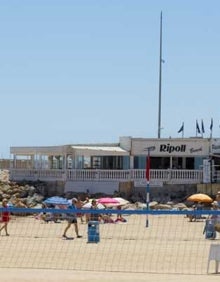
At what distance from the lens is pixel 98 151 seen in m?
52.8

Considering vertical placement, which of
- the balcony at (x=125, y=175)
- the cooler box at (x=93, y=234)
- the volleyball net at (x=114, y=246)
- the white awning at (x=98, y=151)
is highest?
the white awning at (x=98, y=151)

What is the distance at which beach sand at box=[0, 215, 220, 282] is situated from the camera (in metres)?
15.1

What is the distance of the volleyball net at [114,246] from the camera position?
1708 centimetres

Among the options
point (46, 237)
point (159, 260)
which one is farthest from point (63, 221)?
point (159, 260)

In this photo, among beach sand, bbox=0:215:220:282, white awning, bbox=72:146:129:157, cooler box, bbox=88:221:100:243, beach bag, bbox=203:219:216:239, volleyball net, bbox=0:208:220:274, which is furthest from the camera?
white awning, bbox=72:146:129:157

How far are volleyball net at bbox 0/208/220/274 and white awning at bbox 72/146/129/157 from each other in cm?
1792

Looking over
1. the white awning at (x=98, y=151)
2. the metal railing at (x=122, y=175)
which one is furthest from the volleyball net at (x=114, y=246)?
the white awning at (x=98, y=151)

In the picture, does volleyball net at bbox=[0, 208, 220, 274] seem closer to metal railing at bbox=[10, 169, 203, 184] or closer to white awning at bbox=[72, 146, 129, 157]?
metal railing at bbox=[10, 169, 203, 184]

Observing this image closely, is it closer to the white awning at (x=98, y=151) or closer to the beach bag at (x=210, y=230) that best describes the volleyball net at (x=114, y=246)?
the beach bag at (x=210, y=230)

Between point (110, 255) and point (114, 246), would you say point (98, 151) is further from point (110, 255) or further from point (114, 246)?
point (110, 255)

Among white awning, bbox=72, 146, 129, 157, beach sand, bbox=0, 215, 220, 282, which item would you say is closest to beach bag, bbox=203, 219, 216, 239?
beach sand, bbox=0, 215, 220, 282

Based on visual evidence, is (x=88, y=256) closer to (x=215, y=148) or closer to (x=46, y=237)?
(x=46, y=237)

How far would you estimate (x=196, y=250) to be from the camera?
20.9m

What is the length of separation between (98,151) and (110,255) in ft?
109
